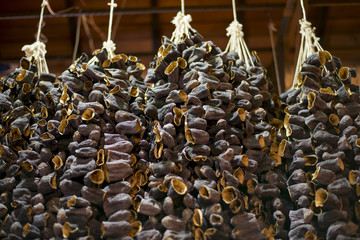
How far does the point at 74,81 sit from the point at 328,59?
1.82 ft

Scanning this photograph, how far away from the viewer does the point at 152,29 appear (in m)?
2.15

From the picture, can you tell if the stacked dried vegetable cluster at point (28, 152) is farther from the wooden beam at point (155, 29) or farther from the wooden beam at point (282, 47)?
the wooden beam at point (155, 29)

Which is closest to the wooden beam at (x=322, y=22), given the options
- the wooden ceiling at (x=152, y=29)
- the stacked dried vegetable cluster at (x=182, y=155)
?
the wooden ceiling at (x=152, y=29)

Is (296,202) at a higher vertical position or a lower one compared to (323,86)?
lower

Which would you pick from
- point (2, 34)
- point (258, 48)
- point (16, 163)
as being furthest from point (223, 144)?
point (2, 34)

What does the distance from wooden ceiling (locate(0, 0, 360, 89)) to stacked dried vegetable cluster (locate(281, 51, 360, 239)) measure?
95 cm

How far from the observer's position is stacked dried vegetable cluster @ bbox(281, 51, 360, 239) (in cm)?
74

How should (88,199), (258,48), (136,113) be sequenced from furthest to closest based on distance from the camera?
(258,48) → (136,113) → (88,199)

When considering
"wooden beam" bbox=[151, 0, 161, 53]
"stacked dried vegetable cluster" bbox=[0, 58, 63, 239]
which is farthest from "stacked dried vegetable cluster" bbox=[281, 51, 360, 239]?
"wooden beam" bbox=[151, 0, 161, 53]

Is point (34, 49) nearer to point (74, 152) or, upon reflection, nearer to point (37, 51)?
point (37, 51)

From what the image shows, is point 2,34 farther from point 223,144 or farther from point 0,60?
point 223,144

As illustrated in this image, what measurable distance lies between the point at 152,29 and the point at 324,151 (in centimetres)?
154

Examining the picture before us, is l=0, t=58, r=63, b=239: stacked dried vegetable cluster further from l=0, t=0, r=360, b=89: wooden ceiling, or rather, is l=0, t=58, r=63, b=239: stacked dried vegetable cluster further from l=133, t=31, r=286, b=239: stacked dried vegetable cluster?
l=0, t=0, r=360, b=89: wooden ceiling

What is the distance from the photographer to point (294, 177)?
0.79m
